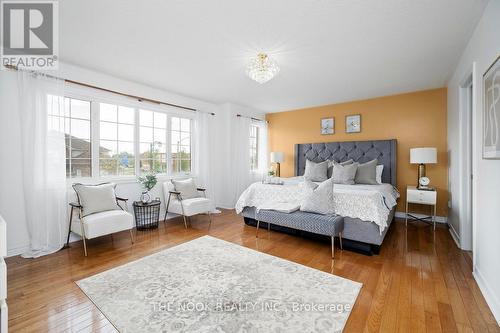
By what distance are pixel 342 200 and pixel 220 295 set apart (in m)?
1.95

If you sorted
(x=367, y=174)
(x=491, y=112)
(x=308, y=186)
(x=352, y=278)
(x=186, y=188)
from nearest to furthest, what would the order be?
(x=491, y=112) → (x=352, y=278) → (x=308, y=186) → (x=367, y=174) → (x=186, y=188)

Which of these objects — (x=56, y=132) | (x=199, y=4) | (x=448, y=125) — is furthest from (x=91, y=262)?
(x=448, y=125)

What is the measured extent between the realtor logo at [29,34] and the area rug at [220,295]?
2.59 m

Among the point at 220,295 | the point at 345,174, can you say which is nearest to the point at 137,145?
the point at 220,295

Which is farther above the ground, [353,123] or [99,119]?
[353,123]

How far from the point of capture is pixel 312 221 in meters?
2.86

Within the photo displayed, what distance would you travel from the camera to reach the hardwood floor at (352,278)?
1.64 m

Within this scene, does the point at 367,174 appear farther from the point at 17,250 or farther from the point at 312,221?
the point at 17,250

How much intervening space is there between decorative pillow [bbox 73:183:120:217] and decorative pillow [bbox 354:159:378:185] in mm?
4129

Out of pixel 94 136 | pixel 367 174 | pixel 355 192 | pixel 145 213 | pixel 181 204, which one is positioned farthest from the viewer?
pixel 367 174

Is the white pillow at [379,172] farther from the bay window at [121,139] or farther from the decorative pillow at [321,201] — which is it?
the bay window at [121,139]

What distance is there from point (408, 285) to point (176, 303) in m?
2.10

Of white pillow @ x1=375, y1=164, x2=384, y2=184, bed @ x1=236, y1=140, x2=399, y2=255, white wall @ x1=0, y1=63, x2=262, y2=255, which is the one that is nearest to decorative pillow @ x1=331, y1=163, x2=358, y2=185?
bed @ x1=236, y1=140, x2=399, y2=255

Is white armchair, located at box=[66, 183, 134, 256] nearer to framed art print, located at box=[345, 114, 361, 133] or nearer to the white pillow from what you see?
the white pillow
